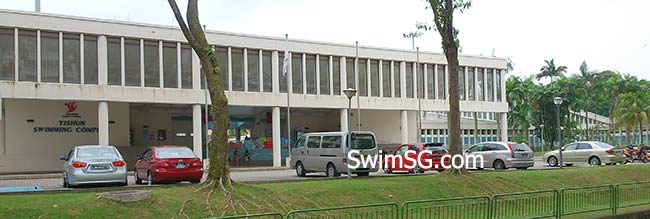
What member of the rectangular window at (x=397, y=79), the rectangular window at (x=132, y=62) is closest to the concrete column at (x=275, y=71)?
the rectangular window at (x=132, y=62)

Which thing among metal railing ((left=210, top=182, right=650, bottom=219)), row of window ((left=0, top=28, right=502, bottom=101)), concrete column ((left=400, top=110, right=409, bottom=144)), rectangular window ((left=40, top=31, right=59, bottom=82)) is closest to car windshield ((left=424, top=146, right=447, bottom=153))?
metal railing ((left=210, top=182, right=650, bottom=219))

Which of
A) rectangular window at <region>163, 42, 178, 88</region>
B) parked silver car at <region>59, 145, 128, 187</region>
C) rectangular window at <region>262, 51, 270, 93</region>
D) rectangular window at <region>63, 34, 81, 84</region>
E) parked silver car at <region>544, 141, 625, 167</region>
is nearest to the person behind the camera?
parked silver car at <region>59, 145, 128, 187</region>

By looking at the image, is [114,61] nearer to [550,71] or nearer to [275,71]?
[275,71]

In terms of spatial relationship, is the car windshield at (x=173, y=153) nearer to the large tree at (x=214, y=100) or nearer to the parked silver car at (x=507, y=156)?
the large tree at (x=214, y=100)

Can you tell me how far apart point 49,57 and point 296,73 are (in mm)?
15135

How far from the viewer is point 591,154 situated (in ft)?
112

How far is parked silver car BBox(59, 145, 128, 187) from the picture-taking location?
19.3m

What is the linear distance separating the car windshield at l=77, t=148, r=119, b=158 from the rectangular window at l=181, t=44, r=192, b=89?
810 inches

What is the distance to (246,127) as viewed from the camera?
5097 centimetres

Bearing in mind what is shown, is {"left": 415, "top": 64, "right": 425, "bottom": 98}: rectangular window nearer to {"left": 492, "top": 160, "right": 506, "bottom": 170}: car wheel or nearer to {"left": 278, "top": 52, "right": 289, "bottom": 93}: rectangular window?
{"left": 278, "top": 52, "right": 289, "bottom": 93}: rectangular window

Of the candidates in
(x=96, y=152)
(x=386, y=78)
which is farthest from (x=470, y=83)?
(x=96, y=152)

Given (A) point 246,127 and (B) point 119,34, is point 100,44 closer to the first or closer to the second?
(B) point 119,34

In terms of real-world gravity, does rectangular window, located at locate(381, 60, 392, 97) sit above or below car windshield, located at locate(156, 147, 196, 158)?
above

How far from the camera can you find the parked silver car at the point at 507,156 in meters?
29.9
